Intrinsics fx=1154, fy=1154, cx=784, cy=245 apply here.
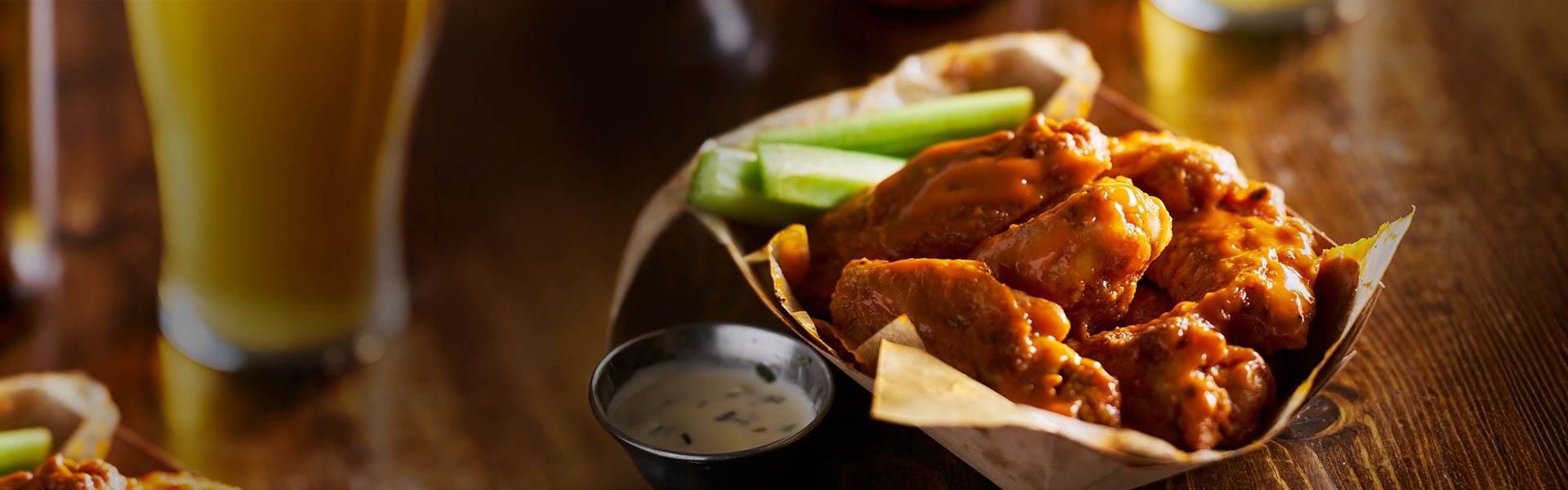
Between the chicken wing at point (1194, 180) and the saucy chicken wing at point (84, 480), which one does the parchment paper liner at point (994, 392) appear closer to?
the chicken wing at point (1194, 180)

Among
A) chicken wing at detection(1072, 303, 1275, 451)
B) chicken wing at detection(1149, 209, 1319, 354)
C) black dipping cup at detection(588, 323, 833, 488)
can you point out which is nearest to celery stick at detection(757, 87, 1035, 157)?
black dipping cup at detection(588, 323, 833, 488)

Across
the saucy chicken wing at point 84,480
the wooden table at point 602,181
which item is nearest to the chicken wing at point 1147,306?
the wooden table at point 602,181

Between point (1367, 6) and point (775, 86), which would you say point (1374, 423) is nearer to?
point (775, 86)

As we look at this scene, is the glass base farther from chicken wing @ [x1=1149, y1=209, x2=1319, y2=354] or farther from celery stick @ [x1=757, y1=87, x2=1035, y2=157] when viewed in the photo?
chicken wing @ [x1=1149, y1=209, x2=1319, y2=354]

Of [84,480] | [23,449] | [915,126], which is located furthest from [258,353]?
[915,126]

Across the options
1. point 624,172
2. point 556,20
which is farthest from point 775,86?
point 556,20

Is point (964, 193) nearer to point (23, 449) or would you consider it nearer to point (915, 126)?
point (915, 126)
